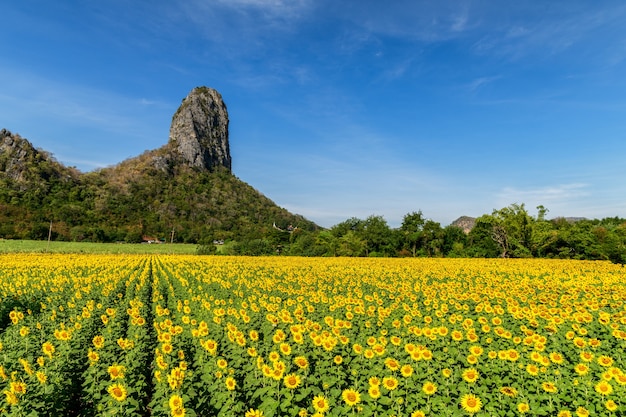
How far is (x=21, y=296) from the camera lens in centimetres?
1393

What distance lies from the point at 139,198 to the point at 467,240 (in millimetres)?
88776

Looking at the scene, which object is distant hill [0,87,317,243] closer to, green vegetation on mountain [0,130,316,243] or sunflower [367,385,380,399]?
green vegetation on mountain [0,130,316,243]

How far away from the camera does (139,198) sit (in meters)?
103

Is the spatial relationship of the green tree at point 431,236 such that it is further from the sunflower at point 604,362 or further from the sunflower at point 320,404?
the sunflower at point 320,404

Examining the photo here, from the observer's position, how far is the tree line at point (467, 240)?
50.1 m

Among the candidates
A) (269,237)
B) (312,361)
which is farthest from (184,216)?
(312,361)

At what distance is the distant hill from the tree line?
17.7 m

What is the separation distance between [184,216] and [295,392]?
106001 millimetres

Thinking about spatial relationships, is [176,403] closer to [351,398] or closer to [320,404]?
[320,404]

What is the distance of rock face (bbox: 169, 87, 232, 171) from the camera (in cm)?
14750

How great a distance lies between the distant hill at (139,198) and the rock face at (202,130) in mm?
714

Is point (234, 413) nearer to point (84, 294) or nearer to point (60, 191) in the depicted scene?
point (84, 294)

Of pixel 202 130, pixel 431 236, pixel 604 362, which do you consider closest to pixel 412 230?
pixel 431 236

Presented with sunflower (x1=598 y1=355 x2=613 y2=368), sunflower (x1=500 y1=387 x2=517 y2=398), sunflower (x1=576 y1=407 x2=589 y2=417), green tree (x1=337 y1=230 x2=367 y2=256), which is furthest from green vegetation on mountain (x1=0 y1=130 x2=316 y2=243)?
sunflower (x1=576 y1=407 x2=589 y2=417)
